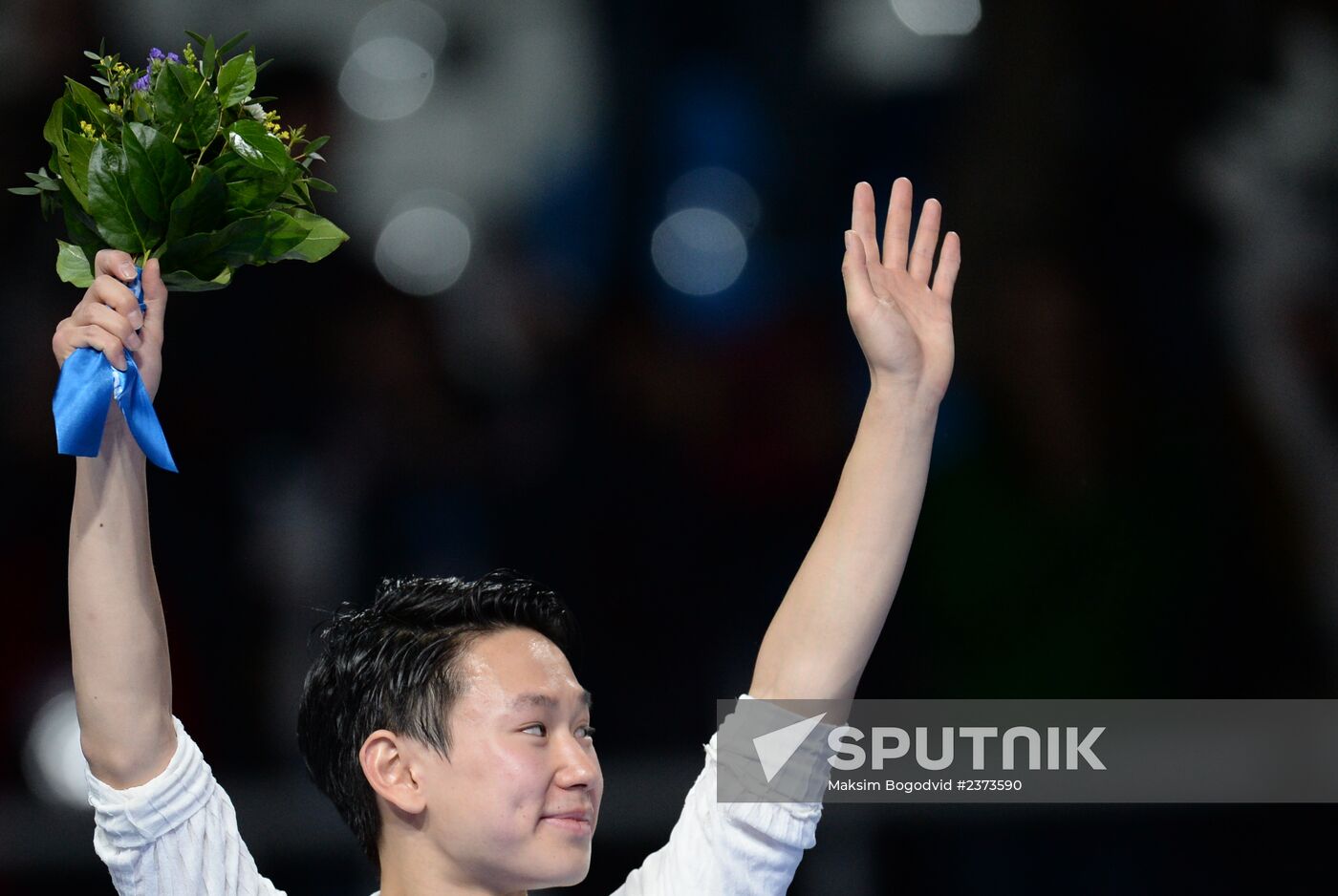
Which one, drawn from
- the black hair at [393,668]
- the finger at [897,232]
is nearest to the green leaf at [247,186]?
the black hair at [393,668]

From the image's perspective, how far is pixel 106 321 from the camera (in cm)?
189

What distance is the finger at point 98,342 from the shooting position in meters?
1.88

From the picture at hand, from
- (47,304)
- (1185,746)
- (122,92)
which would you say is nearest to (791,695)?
(122,92)

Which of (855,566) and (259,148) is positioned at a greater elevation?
(259,148)

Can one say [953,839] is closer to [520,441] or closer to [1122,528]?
[1122,528]

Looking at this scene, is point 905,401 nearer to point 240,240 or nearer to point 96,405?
point 240,240

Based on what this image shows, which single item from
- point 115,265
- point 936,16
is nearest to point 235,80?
point 115,265

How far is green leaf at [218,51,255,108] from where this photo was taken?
206 cm

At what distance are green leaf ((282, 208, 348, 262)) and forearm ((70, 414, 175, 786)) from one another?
0.34 metres

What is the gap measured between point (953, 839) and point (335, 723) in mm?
1332

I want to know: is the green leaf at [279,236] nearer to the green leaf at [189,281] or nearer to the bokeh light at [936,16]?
the green leaf at [189,281]

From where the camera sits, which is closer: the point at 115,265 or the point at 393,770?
the point at 115,265

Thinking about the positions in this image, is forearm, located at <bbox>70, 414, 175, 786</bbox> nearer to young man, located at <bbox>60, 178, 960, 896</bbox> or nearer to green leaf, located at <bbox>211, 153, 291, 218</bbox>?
young man, located at <bbox>60, 178, 960, 896</bbox>

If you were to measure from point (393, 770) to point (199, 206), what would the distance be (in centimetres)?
78
